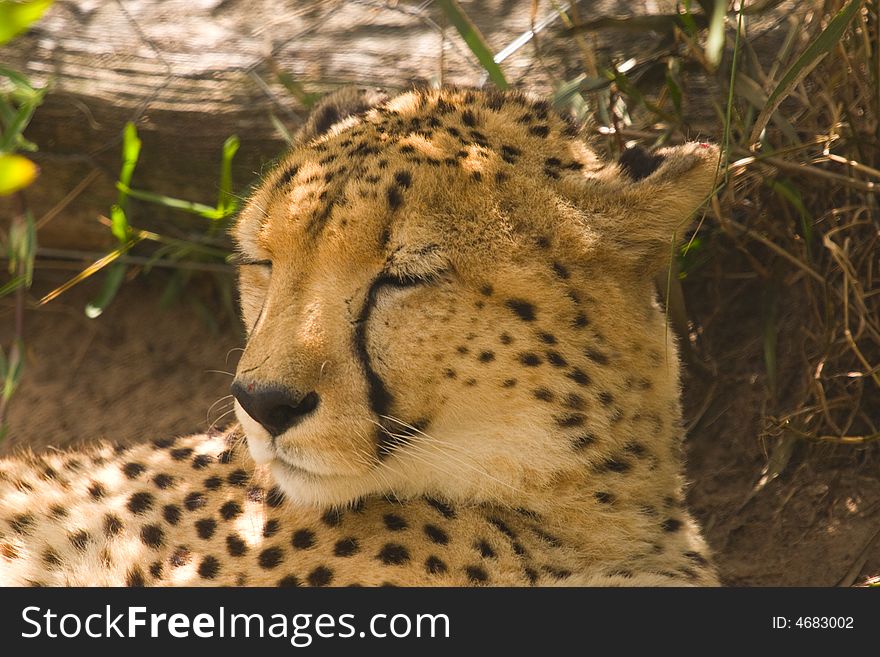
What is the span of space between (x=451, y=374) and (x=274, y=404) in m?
0.24

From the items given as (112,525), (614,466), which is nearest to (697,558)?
(614,466)

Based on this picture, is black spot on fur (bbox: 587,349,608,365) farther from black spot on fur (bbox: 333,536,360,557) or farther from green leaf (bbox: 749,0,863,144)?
green leaf (bbox: 749,0,863,144)

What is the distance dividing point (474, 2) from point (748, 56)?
67 centimetres

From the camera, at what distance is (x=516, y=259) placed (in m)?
1.42

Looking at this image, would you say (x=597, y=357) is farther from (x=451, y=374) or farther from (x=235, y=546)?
(x=235, y=546)

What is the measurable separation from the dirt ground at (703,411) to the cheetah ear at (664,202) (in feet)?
2.25

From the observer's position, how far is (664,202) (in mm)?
1467

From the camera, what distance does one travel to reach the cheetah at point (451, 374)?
1383 millimetres

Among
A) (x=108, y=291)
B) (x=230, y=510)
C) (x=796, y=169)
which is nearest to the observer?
(x=230, y=510)

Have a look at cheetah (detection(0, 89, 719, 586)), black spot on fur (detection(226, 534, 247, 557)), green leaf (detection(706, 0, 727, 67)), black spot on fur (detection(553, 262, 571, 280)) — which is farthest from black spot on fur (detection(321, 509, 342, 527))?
green leaf (detection(706, 0, 727, 67))

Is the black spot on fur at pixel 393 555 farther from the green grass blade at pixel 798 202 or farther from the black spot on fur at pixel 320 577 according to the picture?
the green grass blade at pixel 798 202

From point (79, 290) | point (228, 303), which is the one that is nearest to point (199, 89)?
point (228, 303)

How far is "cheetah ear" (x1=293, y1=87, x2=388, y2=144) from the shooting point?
5.81 ft
